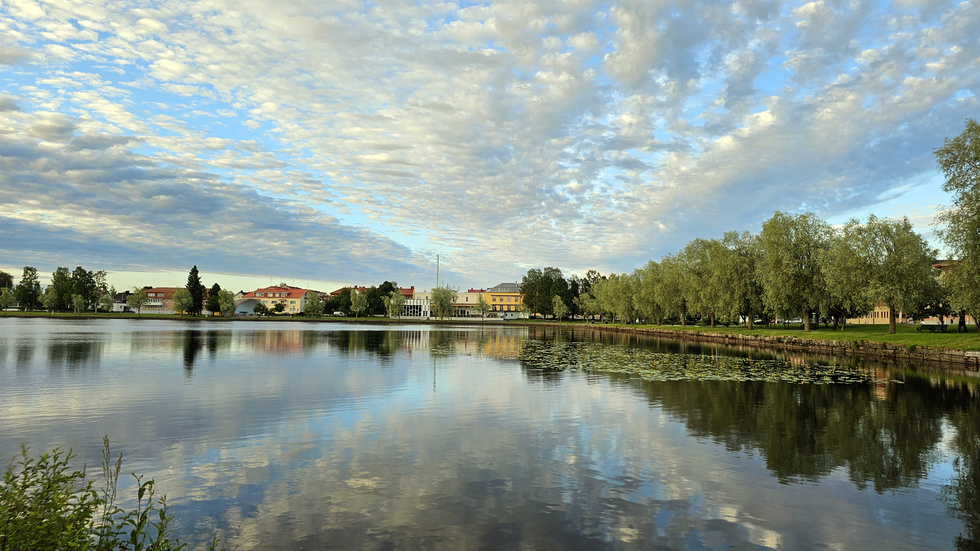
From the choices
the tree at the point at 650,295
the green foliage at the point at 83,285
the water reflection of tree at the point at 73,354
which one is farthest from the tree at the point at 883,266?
the green foliage at the point at 83,285

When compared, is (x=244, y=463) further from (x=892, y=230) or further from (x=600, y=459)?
(x=892, y=230)

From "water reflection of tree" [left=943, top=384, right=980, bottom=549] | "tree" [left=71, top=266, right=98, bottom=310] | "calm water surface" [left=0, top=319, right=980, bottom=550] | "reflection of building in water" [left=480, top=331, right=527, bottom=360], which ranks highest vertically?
"tree" [left=71, top=266, right=98, bottom=310]

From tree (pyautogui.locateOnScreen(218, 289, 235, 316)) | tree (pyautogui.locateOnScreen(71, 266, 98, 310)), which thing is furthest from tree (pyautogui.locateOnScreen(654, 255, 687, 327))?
tree (pyautogui.locateOnScreen(71, 266, 98, 310))

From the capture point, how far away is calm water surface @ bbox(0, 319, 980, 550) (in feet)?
28.8

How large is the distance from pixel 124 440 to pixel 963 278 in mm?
48579

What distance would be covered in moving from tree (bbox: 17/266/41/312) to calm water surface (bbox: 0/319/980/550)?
18118 centimetres

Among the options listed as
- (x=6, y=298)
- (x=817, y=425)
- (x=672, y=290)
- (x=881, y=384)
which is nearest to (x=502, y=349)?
(x=881, y=384)

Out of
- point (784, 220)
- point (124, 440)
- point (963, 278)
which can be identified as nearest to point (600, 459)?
point (124, 440)

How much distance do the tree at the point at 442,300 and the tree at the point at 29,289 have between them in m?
122

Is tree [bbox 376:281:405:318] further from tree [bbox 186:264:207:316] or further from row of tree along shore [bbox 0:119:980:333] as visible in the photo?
row of tree along shore [bbox 0:119:980:333]

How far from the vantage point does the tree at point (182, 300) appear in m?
150

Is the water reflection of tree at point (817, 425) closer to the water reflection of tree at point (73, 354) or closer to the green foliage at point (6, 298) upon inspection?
the water reflection of tree at point (73, 354)

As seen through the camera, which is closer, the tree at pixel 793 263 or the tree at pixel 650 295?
the tree at pixel 793 263

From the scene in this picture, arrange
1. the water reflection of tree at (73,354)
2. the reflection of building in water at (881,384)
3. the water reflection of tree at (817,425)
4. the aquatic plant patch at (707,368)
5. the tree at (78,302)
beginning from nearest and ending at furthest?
1. the water reflection of tree at (817,425)
2. the reflection of building in water at (881,384)
3. the aquatic plant patch at (707,368)
4. the water reflection of tree at (73,354)
5. the tree at (78,302)
